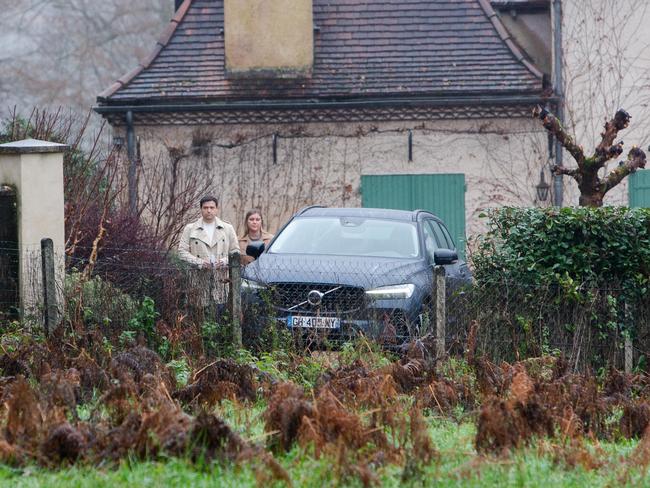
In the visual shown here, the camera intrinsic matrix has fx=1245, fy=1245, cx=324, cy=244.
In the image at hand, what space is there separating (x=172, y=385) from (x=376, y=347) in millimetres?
2351

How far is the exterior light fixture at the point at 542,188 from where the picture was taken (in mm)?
22125

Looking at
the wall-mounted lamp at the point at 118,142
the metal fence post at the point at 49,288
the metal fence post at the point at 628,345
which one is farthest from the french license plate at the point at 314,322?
the wall-mounted lamp at the point at 118,142

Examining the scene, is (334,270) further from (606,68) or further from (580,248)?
(606,68)

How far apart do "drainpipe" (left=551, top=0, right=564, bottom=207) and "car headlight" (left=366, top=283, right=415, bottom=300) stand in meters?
10.6

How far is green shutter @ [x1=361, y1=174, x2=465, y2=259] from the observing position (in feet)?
73.1

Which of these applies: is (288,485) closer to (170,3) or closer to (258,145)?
(258,145)

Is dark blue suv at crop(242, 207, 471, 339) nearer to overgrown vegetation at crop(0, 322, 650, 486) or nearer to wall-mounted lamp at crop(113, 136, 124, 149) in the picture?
overgrown vegetation at crop(0, 322, 650, 486)

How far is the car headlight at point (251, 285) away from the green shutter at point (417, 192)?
33.8 feet

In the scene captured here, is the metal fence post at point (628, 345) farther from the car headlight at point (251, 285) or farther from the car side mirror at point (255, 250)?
the car side mirror at point (255, 250)

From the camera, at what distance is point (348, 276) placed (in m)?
12.2

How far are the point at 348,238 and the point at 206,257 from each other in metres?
1.92

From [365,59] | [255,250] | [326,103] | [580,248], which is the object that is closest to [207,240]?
[255,250]

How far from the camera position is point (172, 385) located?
938 cm

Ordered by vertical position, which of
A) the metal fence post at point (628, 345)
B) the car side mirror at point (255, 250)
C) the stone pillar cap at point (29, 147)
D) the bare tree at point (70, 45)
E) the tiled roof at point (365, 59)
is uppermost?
the bare tree at point (70, 45)
